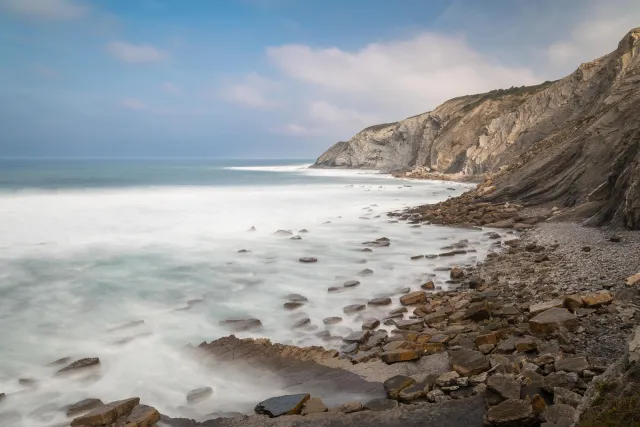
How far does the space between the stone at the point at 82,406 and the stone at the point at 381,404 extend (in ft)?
10.6

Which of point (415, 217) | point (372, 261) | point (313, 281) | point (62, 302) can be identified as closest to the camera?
point (62, 302)

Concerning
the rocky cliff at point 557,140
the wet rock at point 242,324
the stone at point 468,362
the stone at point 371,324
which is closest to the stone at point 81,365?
the wet rock at point 242,324

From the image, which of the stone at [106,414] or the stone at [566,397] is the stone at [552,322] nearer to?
the stone at [566,397]

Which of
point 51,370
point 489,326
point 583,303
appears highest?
point 583,303

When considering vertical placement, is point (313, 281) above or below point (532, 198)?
below

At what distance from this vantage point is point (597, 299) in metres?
5.84

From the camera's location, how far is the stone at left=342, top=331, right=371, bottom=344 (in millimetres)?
6621

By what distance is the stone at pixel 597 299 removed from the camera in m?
5.77

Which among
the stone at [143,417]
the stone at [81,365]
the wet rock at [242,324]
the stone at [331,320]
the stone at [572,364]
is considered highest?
the stone at [572,364]

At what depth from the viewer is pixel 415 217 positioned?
19109 mm

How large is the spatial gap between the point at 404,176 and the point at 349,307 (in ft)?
162

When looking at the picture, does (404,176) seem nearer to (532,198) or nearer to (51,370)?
(532,198)

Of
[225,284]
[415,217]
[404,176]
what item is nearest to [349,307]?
[225,284]

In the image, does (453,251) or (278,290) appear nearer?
(278,290)
